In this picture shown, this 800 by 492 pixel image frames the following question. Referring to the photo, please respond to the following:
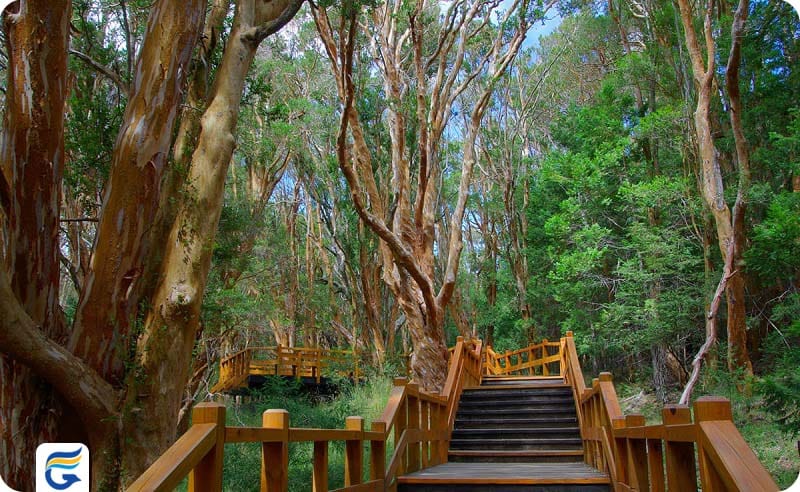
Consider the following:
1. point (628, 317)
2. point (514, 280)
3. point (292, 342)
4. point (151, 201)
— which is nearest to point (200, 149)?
point (151, 201)

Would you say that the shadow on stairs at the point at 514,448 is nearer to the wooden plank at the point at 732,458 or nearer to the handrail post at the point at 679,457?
the handrail post at the point at 679,457

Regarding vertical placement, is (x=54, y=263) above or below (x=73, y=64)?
below

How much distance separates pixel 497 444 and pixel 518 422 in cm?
97

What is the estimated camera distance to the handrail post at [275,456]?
3244 mm

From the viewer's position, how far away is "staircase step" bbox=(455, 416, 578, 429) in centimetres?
1000

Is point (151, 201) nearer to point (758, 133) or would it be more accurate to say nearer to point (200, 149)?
point (200, 149)

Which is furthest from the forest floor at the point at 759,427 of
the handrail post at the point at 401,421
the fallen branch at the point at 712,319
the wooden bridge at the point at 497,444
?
the handrail post at the point at 401,421

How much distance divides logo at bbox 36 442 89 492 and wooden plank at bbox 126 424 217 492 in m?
0.57

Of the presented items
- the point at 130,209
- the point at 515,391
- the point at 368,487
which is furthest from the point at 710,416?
the point at 515,391

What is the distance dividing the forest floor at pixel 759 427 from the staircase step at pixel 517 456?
228 centimetres

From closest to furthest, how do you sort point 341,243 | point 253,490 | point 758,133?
point 253,490
point 758,133
point 341,243

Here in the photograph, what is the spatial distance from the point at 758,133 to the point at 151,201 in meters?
14.1

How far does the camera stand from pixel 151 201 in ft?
15.8

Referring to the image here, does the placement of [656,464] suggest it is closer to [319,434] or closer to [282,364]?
[319,434]
